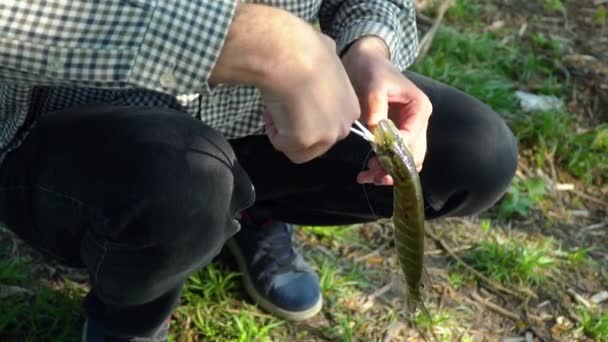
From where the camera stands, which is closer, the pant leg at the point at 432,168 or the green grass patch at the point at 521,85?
the pant leg at the point at 432,168

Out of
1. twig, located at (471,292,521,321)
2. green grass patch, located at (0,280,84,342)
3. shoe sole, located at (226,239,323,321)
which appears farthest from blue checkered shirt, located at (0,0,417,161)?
twig, located at (471,292,521,321)

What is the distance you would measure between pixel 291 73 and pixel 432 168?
63 cm

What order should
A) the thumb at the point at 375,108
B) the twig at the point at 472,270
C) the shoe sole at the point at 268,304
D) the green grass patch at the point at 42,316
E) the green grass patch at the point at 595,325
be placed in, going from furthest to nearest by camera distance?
1. the twig at the point at 472,270
2. the green grass patch at the point at 595,325
3. the shoe sole at the point at 268,304
4. the green grass patch at the point at 42,316
5. the thumb at the point at 375,108

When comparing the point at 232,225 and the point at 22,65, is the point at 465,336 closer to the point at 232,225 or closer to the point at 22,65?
the point at 232,225

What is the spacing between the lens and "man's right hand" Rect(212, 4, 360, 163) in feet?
4.47

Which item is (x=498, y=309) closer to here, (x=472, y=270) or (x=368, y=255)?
(x=472, y=270)

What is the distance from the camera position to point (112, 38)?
4.33ft

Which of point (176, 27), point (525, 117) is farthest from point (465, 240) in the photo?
point (176, 27)

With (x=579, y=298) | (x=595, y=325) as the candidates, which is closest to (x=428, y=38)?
(x=579, y=298)

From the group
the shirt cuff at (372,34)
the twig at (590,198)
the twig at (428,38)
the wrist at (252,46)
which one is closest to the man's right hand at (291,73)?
the wrist at (252,46)

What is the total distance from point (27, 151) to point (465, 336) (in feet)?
4.16

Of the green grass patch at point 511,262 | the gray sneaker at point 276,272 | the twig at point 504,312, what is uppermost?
the gray sneaker at point 276,272

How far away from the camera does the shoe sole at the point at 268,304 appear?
7.12 feet

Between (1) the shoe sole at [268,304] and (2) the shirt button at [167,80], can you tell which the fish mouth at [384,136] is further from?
(1) the shoe sole at [268,304]
